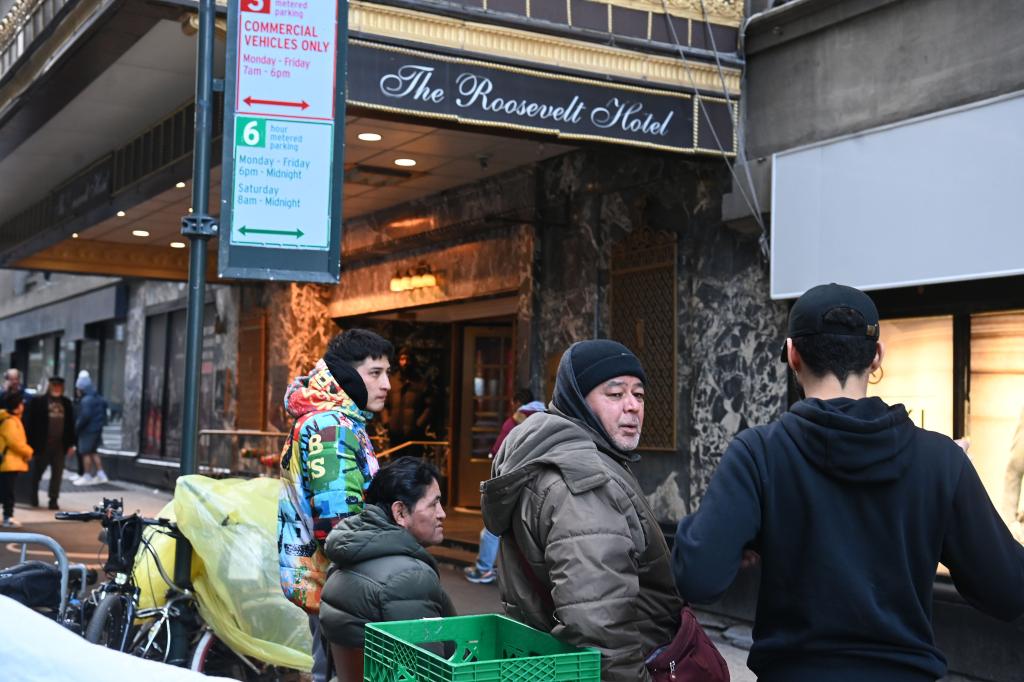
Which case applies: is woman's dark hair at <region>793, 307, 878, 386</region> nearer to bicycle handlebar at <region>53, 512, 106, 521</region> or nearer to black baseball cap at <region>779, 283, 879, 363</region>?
black baseball cap at <region>779, 283, 879, 363</region>

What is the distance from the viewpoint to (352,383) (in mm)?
4820

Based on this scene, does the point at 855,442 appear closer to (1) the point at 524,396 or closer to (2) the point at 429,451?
(1) the point at 524,396

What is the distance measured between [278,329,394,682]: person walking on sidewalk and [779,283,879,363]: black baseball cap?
7.47ft

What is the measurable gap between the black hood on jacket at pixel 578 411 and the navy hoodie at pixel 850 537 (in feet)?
1.82

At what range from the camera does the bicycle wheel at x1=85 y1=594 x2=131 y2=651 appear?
5621 mm

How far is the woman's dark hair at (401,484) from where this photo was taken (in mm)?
4242

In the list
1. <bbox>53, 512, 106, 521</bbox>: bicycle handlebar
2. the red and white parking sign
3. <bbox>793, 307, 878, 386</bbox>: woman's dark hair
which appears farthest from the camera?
the red and white parking sign

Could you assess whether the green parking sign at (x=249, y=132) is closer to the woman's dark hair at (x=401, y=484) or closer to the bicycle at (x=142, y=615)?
the bicycle at (x=142, y=615)

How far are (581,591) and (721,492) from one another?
442mm

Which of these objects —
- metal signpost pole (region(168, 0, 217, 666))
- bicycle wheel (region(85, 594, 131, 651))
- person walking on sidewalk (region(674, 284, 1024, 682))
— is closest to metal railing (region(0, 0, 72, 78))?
metal signpost pole (region(168, 0, 217, 666))

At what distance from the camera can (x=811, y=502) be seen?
2730 millimetres

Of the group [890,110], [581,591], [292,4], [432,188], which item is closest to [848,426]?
[581,591]

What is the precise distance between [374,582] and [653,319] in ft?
23.7

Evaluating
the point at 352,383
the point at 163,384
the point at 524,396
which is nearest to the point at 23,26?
the point at 524,396
